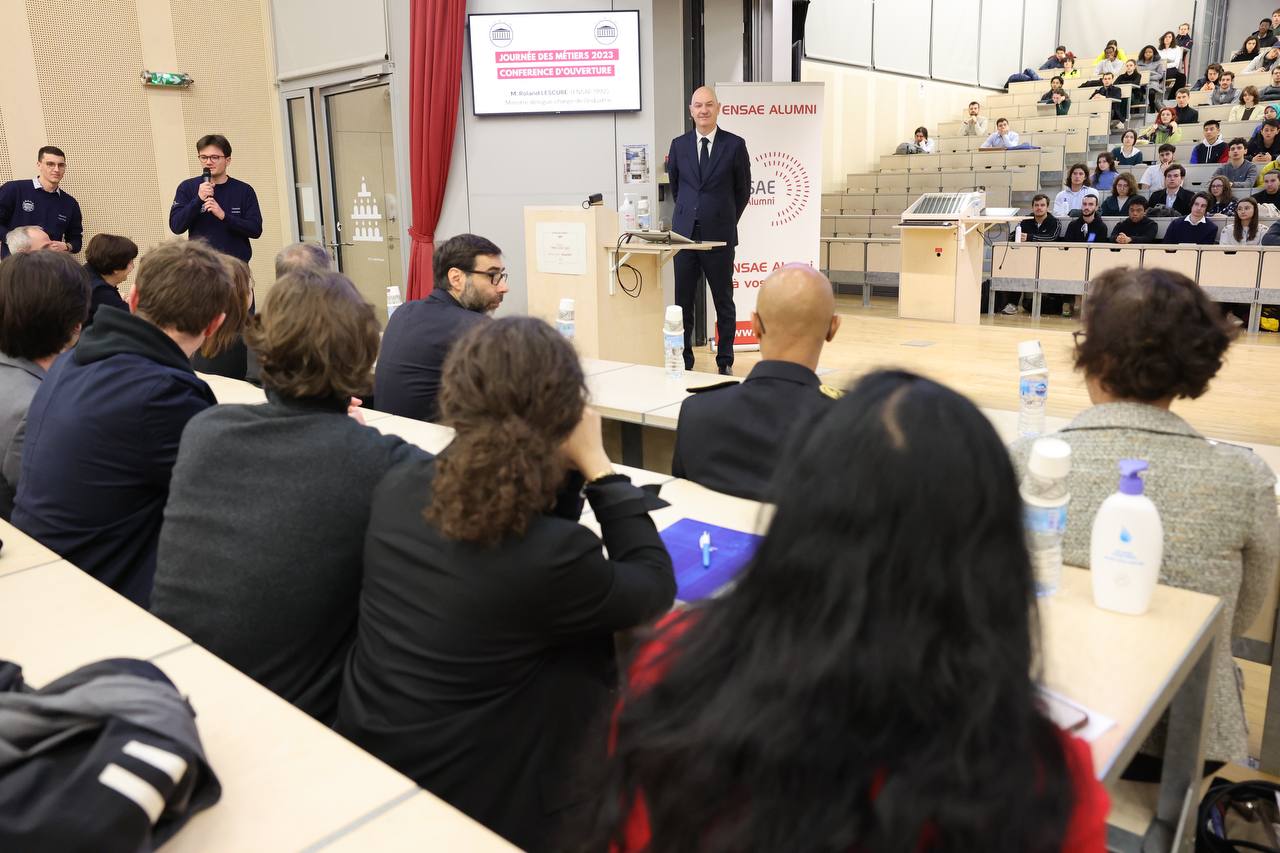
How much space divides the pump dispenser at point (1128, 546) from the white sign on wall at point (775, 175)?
18.1 feet

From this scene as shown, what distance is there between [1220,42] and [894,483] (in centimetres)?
1889

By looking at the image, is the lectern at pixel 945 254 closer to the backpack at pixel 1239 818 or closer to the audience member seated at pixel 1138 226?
the audience member seated at pixel 1138 226

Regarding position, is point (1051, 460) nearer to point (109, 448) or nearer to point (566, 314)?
point (109, 448)

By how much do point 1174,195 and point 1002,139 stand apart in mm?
3093

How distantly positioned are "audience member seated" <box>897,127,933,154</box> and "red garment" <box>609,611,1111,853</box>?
43.1ft

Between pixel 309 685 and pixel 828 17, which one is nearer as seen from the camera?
pixel 309 685

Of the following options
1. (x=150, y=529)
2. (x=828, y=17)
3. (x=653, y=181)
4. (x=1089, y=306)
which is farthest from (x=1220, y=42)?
(x=150, y=529)

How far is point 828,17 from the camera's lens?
1264 centimetres

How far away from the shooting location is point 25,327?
8.36 feet

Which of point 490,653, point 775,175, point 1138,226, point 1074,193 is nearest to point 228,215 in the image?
point 775,175

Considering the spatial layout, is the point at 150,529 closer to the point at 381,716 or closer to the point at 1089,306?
the point at 381,716

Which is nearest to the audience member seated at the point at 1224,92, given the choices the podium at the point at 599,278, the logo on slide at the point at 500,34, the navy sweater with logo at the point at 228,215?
the podium at the point at 599,278

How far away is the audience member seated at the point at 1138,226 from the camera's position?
8.69 metres

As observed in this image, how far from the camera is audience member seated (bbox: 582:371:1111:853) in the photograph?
69 cm
